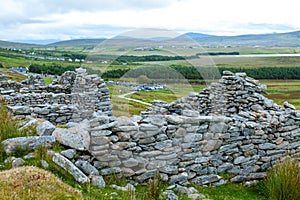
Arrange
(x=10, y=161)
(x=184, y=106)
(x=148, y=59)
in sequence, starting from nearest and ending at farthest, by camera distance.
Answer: (x=10, y=161)
(x=184, y=106)
(x=148, y=59)

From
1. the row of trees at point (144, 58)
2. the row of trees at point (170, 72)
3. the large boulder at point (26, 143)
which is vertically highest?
the row of trees at point (144, 58)

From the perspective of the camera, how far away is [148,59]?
15.9 metres

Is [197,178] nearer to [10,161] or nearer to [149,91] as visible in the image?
[10,161]

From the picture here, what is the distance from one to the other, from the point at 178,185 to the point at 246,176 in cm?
267

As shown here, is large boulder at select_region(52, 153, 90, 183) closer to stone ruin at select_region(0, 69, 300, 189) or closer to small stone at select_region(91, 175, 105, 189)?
stone ruin at select_region(0, 69, 300, 189)

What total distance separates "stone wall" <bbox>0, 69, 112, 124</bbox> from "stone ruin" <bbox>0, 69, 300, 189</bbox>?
0.05m

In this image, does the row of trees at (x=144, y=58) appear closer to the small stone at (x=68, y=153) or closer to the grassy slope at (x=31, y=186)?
the small stone at (x=68, y=153)

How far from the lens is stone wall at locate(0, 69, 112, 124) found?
11.6m

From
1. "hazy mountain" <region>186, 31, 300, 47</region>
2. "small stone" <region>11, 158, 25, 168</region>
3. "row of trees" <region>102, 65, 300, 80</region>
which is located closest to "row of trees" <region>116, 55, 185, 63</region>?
"row of trees" <region>102, 65, 300, 80</region>

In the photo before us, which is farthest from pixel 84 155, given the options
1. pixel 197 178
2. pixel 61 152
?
pixel 197 178

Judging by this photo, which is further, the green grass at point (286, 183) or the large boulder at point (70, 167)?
the green grass at point (286, 183)

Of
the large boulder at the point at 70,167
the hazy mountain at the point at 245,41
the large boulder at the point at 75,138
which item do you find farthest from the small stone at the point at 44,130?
the hazy mountain at the point at 245,41

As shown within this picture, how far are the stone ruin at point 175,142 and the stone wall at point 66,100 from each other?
0.16 feet

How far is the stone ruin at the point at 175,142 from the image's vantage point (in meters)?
8.10
